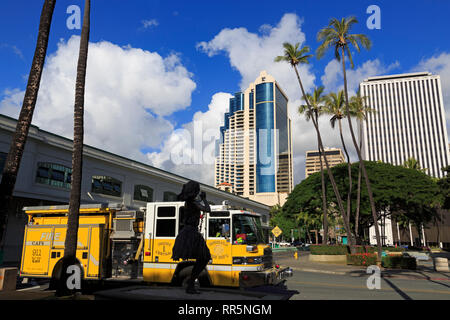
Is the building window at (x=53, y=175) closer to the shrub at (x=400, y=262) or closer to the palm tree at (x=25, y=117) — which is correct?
the palm tree at (x=25, y=117)

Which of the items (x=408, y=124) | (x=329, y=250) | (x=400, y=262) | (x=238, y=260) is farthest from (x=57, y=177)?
(x=408, y=124)

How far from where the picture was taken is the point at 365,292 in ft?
→ 39.6

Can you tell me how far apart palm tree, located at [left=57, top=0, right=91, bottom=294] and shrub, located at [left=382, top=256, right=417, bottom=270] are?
72.3ft

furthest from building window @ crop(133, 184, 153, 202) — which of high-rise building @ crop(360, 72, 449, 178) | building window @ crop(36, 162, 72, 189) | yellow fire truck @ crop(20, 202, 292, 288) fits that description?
high-rise building @ crop(360, 72, 449, 178)

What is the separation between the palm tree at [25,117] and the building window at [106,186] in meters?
21.2

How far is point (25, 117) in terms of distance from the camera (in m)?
10.0

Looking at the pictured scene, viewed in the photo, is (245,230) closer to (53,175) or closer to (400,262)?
(400,262)

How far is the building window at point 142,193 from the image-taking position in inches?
1406

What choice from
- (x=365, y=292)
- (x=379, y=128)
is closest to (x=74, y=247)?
(x=365, y=292)

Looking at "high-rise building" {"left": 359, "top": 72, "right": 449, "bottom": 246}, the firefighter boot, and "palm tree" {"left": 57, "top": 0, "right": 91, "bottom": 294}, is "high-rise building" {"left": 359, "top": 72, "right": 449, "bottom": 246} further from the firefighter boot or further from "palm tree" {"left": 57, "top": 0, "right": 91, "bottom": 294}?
the firefighter boot

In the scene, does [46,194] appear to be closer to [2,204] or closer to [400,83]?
[2,204]

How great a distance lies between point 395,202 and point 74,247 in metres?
34.7

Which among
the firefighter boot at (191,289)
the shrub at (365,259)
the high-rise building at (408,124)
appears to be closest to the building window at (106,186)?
the shrub at (365,259)

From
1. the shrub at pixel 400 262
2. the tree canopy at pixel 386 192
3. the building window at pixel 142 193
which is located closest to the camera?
the shrub at pixel 400 262
